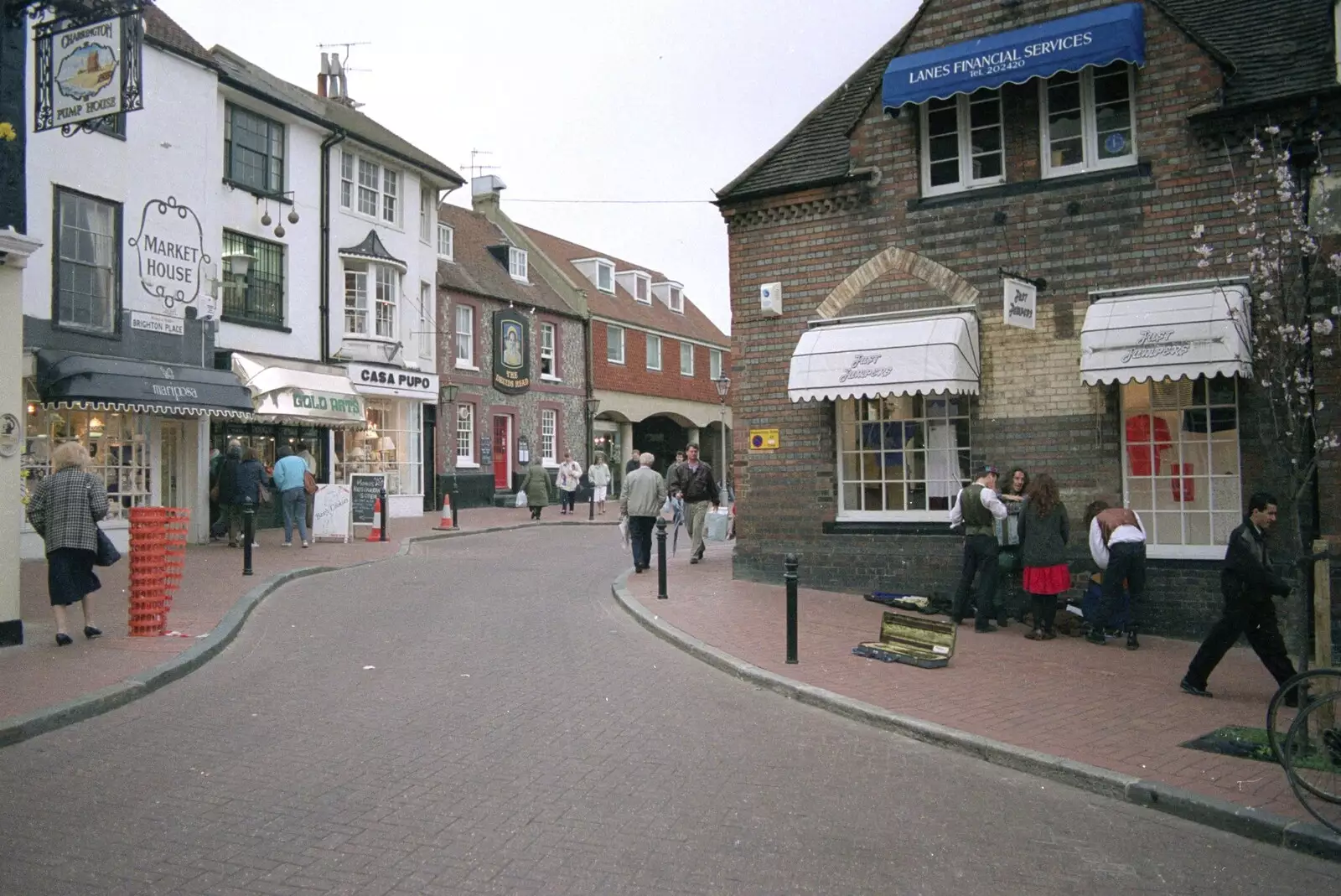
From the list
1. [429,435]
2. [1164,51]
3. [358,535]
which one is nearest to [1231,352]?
[1164,51]

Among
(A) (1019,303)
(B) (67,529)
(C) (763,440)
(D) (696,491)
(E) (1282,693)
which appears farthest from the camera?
(D) (696,491)

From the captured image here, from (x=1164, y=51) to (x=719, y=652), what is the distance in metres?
7.84

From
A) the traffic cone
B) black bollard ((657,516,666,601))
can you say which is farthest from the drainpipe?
black bollard ((657,516,666,601))

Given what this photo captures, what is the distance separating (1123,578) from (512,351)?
24686 millimetres

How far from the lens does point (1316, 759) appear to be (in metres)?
5.36

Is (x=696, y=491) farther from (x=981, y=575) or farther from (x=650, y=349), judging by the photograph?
(x=650, y=349)

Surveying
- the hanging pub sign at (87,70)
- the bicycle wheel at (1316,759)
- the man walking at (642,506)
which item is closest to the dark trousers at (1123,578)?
the bicycle wheel at (1316,759)

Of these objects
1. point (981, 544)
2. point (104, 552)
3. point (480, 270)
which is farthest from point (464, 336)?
point (981, 544)

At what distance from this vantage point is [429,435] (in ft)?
92.6

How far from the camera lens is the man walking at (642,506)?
14.6 meters

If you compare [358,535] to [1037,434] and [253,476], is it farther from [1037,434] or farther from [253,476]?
[1037,434]

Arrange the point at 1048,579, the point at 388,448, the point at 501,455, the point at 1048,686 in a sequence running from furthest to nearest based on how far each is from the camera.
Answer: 1. the point at 501,455
2. the point at 388,448
3. the point at 1048,579
4. the point at 1048,686

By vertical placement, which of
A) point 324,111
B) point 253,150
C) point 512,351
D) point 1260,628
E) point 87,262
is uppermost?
point 324,111

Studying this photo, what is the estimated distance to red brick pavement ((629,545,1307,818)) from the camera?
20.1 feet
